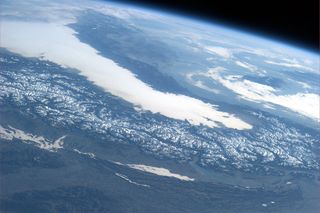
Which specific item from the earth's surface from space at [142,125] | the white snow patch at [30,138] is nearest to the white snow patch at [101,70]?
the earth's surface from space at [142,125]

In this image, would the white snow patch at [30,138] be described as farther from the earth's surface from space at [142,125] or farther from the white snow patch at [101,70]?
the white snow patch at [101,70]

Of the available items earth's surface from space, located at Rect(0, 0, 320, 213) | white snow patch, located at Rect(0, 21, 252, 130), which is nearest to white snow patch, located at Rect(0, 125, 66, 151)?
earth's surface from space, located at Rect(0, 0, 320, 213)

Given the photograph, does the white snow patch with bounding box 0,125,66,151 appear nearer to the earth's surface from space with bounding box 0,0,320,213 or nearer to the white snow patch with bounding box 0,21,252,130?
the earth's surface from space with bounding box 0,0,320,213

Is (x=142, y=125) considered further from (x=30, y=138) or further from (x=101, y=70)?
(x=101, y=70)

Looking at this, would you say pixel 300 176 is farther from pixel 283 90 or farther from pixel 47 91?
pixel 283 90

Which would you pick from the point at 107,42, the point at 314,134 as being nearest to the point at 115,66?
the point at 107,42

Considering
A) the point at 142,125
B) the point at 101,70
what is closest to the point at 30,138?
the point at 142,125
